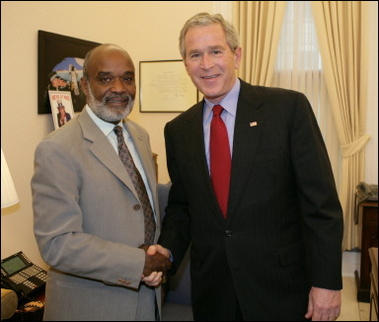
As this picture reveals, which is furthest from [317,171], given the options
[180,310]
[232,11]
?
[232,11]

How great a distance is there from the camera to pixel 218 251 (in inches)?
63.7

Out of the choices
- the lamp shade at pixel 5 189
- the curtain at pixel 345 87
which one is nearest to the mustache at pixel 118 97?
the lamp shade at pixel 5 189

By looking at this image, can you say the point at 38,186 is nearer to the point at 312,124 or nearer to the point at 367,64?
the point at 312,124

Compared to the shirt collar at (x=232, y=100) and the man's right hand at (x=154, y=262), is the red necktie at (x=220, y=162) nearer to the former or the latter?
the shirt collar at (x=232, y=100)

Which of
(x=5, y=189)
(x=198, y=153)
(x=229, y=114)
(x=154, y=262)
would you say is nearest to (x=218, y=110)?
(x=229, y=114)

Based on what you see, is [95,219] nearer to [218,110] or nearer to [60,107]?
[218,110]

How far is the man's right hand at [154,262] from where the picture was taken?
149 cm

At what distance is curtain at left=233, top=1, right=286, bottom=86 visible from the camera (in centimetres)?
397

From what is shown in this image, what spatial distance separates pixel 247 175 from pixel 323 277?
0.48m

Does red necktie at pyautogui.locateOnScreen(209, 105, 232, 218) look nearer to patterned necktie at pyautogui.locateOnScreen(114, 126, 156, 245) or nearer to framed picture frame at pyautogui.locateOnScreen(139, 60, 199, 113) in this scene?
patterned necktie at pyautogui.locateOnScreen(114, 126, 156, 245)

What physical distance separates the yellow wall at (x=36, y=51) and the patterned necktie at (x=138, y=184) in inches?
53.2

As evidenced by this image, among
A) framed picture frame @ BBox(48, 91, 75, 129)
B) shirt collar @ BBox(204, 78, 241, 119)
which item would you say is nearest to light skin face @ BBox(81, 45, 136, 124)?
shirt collar @ BBox(204, 78, 241, 119)

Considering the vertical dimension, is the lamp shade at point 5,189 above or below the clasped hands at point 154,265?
above

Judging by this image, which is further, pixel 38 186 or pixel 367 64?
pixel 367 64
